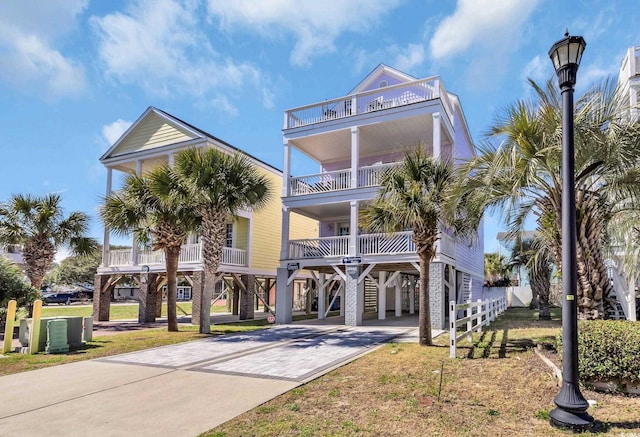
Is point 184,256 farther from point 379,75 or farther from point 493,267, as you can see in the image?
point 493,267

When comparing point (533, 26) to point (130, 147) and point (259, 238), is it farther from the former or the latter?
point (130, 147)

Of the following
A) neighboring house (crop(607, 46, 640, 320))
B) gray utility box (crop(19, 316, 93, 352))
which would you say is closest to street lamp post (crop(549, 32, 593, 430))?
neighboring house (crop(607, 46, 640, 320))

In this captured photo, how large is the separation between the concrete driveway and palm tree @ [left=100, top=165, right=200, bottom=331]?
4.24 meters

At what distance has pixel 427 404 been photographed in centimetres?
599

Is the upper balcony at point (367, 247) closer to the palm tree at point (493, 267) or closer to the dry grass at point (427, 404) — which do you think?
the dry grass at point (427, 404)

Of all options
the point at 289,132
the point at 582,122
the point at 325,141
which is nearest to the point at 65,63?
the point at 289,132

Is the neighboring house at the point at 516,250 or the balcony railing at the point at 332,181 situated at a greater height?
the balcony railing at the point at 332,181

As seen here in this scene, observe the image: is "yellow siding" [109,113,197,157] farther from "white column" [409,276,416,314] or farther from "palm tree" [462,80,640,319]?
"palm tree" [462,80,640,319]

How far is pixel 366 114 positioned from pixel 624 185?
10.3m

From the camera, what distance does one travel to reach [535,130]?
8.38m

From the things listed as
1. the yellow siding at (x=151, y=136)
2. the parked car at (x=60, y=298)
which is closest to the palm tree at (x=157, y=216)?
the yellow siding at (x=151, y=136)

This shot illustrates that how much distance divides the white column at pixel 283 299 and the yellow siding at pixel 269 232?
4.46m

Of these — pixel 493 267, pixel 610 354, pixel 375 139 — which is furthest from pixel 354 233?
pixel 493 267

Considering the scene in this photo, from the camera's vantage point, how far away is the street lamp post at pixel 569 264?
16.4ft
